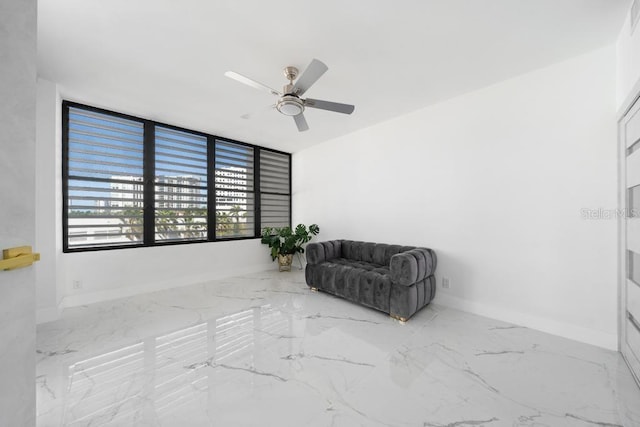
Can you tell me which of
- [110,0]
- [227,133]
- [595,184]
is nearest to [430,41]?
[595,184]

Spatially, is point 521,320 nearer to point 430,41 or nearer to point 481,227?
point 481,227

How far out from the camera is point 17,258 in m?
0.80

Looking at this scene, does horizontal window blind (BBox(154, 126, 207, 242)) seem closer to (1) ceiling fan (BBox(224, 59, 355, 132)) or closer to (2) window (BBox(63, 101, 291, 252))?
(2) window (BBox(63, 101, 291, 252))

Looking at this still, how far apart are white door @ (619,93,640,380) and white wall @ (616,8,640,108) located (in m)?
0.14

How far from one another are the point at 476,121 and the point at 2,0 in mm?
3479

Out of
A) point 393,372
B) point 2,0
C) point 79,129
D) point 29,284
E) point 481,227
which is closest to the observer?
point 2,0

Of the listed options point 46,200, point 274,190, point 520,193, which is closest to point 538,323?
point 520,193

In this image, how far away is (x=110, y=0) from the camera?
1599 mm

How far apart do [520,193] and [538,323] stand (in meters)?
1.30

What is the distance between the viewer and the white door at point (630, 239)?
1.71 m

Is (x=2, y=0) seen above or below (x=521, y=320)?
above

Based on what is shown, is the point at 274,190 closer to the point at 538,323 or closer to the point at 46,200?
the point at 46,200

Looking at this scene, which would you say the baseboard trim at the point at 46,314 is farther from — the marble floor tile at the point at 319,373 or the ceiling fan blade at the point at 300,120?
the ceiling fan blade at the point at 300,120

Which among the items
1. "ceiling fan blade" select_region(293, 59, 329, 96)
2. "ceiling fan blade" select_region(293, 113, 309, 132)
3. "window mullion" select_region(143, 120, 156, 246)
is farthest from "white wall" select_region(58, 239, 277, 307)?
"ceiling fan blade" select_region(293, 59, 329, 96)
